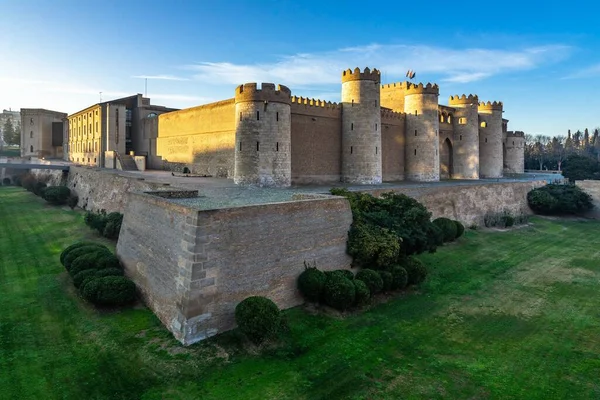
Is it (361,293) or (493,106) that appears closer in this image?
(361,293)

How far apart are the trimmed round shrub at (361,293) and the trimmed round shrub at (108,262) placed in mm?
9867

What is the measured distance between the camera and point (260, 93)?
2409 centimetres

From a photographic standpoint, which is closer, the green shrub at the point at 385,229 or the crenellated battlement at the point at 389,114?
the green shrub at the point at 385,229

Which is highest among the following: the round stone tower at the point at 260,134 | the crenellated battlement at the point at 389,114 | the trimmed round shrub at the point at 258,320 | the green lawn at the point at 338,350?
the crenellated battlement at the point at 389,114

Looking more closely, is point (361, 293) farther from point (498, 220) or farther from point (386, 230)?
point (498, 220)

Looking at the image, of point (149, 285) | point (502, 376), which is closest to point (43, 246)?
point (149, 285)

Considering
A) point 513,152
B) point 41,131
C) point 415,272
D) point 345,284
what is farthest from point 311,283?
point 41,131

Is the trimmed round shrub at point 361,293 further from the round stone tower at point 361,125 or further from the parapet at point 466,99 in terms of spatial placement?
the parapet at point 466,99

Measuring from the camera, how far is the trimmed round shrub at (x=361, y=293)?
49.0 ft

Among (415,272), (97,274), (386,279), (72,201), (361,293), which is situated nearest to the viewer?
(361,293)

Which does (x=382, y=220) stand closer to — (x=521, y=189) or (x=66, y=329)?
(x=66, y=329)

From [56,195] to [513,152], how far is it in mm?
53510

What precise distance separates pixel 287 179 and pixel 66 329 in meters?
14.9

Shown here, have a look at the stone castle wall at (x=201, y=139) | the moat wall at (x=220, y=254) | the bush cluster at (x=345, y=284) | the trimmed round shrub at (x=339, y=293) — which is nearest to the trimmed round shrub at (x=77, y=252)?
the moat wall at (x=220, y=254)
